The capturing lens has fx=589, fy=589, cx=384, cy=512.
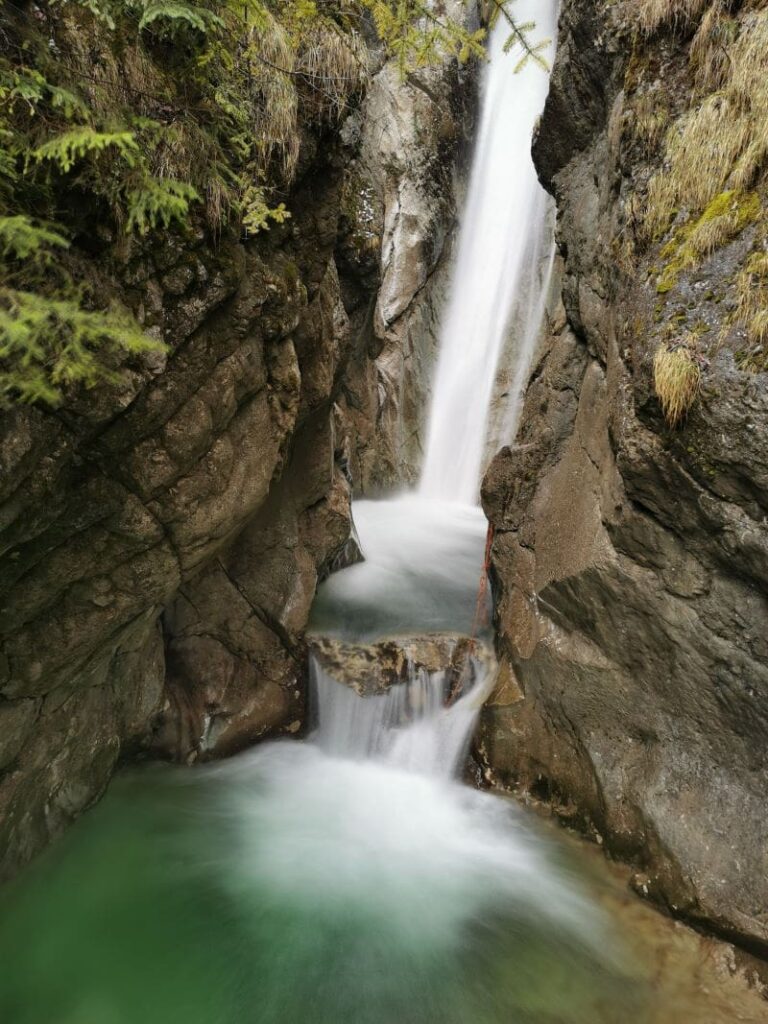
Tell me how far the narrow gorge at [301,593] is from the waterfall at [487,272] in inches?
373

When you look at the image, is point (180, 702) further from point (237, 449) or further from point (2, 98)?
point (2, 98)

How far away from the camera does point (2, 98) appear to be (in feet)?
10.5

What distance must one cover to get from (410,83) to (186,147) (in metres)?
17.2

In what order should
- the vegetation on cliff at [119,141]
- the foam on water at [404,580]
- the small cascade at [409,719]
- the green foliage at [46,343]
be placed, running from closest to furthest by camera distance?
1. the green foliage at [46,343]
2. the vegetation on cliff at [119,141]
3. the small cascade at [409,719]
4. the foam on water at [404,580]

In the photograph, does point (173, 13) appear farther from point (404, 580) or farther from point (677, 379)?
point (404, 580)

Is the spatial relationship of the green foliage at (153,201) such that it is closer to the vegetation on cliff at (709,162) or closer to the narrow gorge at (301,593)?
the narrow gorge at (301,593)

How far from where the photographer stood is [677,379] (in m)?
4.43

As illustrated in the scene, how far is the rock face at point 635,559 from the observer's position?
4488mm

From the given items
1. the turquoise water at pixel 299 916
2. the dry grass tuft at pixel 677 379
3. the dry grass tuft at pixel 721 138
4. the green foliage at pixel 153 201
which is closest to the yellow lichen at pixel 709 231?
the dry grass tuft at pixel 721 138

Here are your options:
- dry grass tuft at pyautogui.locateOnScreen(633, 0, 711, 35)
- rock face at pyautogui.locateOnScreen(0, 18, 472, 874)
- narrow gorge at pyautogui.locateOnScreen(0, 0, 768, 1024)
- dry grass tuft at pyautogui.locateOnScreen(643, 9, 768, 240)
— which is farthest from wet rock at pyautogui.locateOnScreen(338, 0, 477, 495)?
dry grass tuft at pyautogui.locateOnScreen(643, 9, 768, 240)

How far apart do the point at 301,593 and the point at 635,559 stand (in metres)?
4.24

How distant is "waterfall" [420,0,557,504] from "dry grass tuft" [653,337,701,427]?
1209cm

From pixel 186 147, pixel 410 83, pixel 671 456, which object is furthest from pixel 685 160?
pixel 410 83

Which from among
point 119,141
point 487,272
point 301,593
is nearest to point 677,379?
point 119,141
